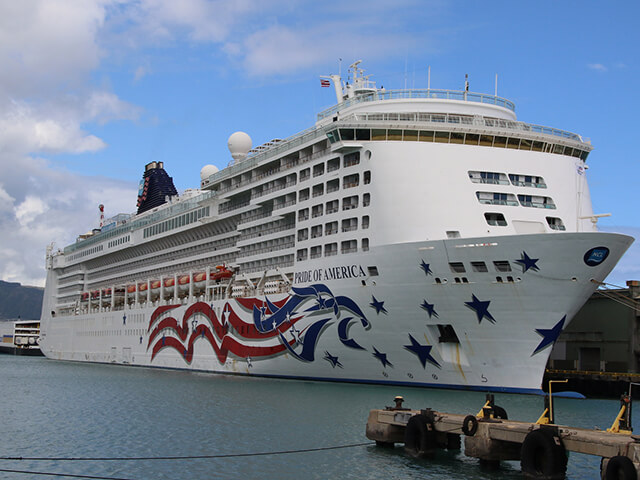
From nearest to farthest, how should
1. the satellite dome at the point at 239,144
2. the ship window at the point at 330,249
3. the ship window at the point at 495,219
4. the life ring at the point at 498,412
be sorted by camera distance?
the life ring at the point at 498,412 → the ship window at the point at 495,219 → the ship window at the point at 330,249 → the satellite dome at the point at 239,144

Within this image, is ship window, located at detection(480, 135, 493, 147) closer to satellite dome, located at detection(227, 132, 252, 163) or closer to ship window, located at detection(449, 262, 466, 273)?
ship window, located at detection(449, 262, 466, 273)

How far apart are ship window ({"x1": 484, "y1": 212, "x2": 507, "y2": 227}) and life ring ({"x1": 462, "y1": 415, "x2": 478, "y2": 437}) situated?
12.5m

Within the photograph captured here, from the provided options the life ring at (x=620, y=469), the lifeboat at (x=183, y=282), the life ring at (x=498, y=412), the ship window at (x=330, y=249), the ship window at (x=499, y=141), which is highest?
the ship window at (x=499, y=141)

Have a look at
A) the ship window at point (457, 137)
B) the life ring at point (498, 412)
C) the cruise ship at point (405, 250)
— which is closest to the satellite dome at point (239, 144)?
the cruise ship at point (405, 250)

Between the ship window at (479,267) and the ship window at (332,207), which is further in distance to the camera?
the ship window at (332,207)

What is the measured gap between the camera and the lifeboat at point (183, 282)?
43.5 meters

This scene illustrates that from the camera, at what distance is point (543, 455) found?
13.8 meters

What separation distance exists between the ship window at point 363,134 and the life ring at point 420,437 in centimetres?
1496

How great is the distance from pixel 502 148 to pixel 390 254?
5.99 meters

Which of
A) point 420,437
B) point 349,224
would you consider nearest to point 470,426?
point 420,437

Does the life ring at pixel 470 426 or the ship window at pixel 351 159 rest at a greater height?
the ship window at pixel 351 159

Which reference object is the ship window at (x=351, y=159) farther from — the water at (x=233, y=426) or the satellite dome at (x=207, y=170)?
the satellite dome at (x=207, y=170)

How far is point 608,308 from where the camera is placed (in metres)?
35.2

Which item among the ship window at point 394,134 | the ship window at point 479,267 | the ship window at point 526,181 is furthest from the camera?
the ship window at point 394,134
